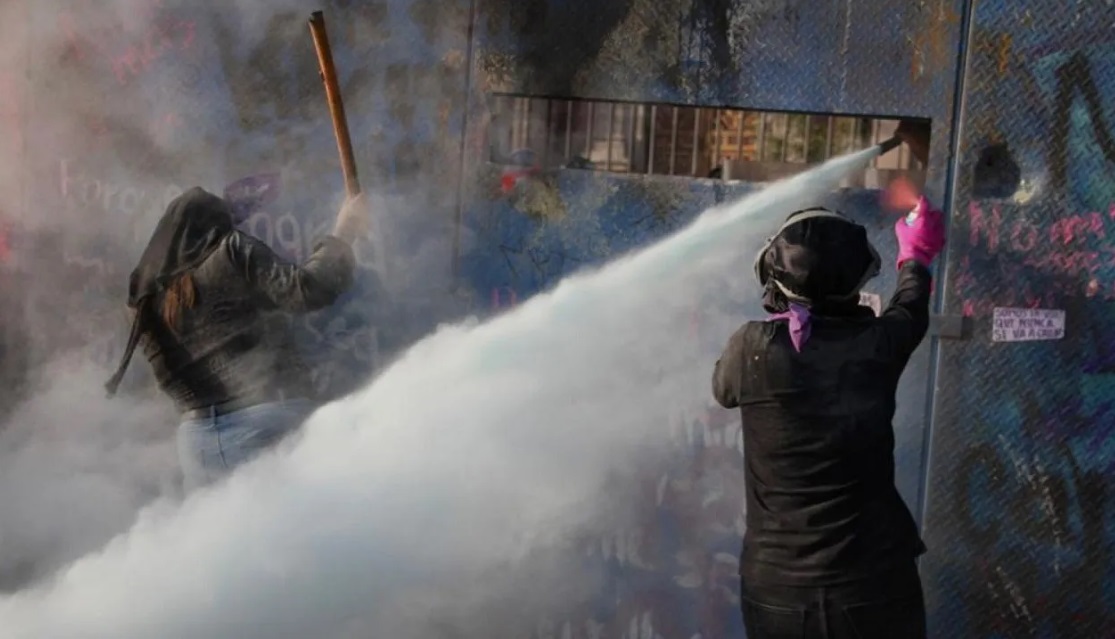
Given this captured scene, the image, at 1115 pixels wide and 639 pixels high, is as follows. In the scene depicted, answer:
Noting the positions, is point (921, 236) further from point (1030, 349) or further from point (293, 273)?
point (293, 273)

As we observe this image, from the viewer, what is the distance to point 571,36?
4.70 meters

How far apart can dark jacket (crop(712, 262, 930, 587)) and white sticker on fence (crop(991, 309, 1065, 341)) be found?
0.94 meters

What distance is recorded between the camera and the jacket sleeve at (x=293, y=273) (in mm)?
4770

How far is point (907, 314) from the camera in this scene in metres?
3.55

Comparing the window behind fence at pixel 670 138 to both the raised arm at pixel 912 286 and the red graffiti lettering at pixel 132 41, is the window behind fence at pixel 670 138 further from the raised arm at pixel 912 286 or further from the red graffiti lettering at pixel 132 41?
the red graffiti lettering at pixel 132 41

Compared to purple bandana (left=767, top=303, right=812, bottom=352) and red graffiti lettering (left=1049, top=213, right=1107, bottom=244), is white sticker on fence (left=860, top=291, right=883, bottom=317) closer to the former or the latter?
red graffiti lettering (left=1049, top=213, right=1107, bottom=244)

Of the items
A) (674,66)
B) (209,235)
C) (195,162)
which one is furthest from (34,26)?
(674,66)

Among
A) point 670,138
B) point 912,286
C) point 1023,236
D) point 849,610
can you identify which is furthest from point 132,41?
point 849,610

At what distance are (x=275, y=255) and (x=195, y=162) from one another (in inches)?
22.8

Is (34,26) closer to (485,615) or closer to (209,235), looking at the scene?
(209,235)

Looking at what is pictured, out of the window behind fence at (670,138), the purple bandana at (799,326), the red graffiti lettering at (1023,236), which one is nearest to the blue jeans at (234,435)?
the window behind fence at (670,138)

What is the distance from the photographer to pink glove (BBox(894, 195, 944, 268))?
3.77 metres

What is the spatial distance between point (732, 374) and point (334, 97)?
205 cm

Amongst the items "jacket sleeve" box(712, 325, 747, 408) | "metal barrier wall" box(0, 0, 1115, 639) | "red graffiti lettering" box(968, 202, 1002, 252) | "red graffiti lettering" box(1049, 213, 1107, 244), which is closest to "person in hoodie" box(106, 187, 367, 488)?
"metal barrier wall" box(0, 0, 1115, 639)
